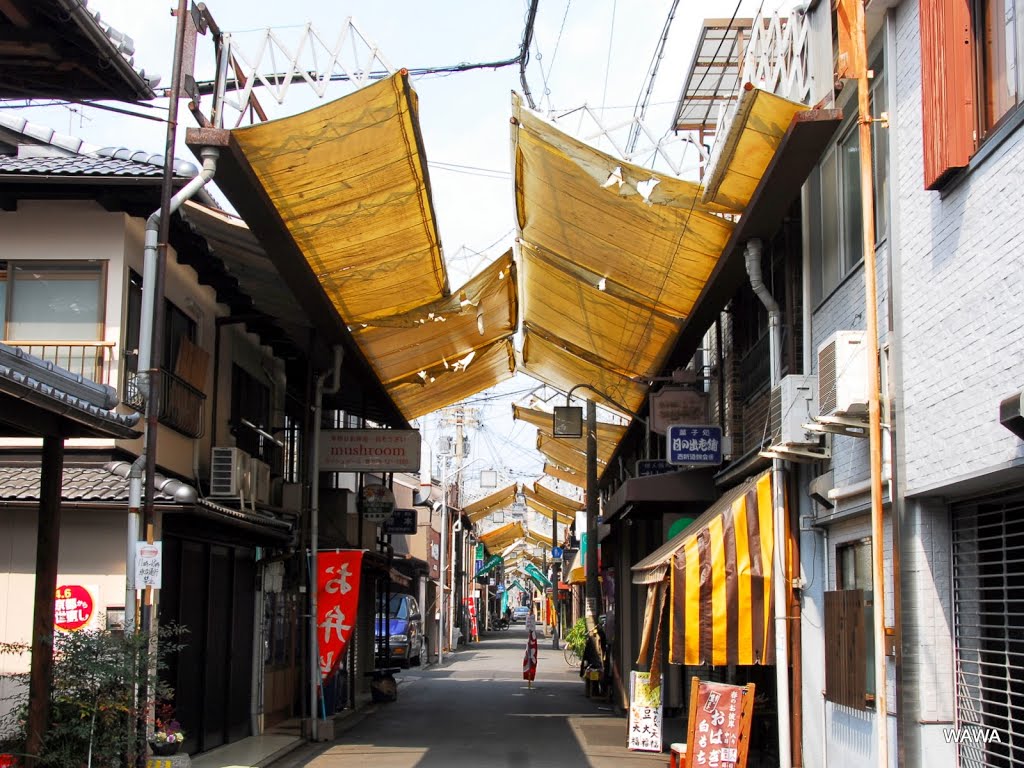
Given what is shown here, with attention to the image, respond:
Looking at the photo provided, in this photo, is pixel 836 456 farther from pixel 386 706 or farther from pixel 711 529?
pixel 386 706

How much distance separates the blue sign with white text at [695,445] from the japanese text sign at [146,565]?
24.2ft

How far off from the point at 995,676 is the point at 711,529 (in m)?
4.51

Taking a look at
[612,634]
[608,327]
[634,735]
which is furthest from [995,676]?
[612,634]

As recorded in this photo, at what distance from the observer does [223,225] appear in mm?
16562

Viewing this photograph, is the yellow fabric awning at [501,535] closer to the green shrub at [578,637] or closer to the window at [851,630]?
the green shrub at [578,637]

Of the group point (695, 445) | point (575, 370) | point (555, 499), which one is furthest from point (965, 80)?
point (555, 499)

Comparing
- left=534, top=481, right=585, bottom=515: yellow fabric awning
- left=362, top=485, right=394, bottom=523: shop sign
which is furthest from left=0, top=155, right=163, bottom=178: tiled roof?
left=534, top=481, right=585, bottom=515: yellow fabric awning

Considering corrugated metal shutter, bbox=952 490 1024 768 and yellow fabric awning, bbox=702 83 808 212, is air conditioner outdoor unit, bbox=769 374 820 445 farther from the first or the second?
corrugated metal shutter, bbox=952 490 1024 768

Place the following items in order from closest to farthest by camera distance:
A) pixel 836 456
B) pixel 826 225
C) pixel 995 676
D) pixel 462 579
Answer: pixel 995 676 → pixel 836 456 → pixel 826 225 → pixel 462 579

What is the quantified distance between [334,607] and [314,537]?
3.97 ft

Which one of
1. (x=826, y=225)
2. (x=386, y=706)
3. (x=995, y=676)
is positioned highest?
(x=826, y=225)

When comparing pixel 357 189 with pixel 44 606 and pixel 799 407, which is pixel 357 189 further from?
pixel 44 606

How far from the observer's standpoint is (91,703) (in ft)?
33.9

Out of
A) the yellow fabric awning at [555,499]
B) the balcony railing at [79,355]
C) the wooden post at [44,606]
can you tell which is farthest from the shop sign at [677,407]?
the yellow fabric awning at [555,499]
